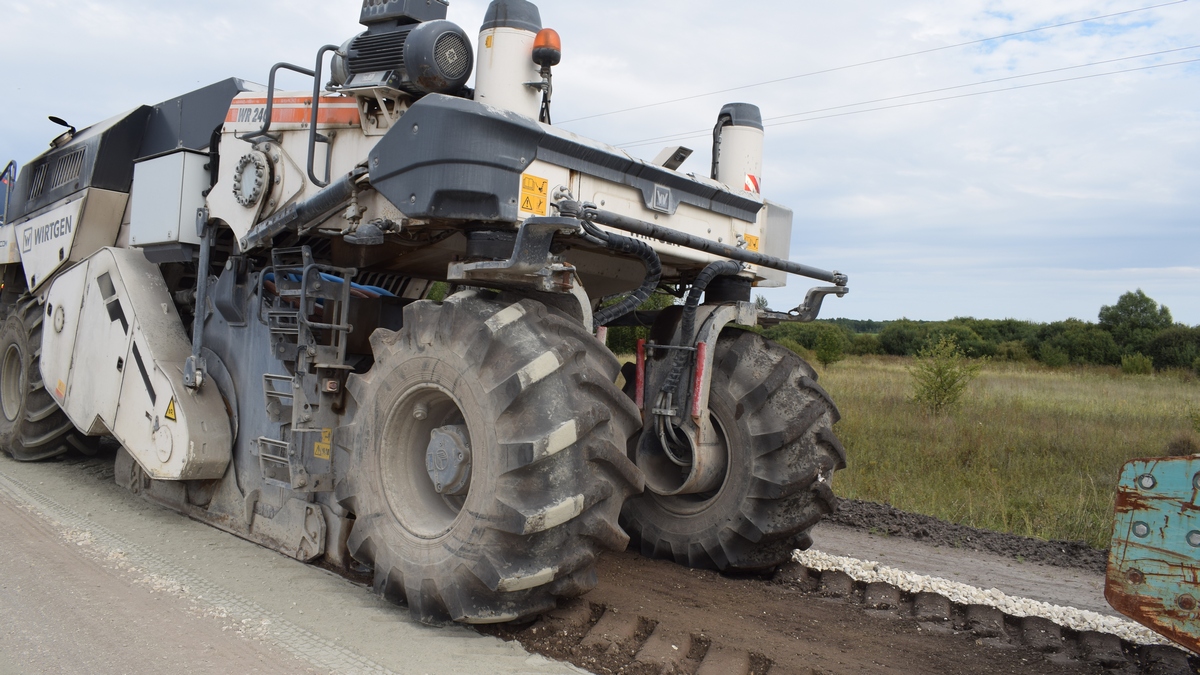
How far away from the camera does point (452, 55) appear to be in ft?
13.4

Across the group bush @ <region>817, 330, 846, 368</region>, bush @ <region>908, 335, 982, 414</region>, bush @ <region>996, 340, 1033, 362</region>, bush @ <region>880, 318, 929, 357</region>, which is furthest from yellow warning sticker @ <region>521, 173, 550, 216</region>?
bush @ <region>880, 318, 929, 357</region>

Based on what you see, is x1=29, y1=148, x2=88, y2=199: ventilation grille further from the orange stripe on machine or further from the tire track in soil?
the tire track in soil

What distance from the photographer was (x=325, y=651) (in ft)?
11.7

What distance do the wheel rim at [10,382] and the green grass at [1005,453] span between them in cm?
744

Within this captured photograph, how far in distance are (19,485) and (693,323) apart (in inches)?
211

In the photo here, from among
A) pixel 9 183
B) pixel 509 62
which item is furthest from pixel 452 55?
pixel 9 183

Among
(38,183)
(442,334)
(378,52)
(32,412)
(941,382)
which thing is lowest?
(32,412)

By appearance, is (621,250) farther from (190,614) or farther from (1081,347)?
(1081,347)

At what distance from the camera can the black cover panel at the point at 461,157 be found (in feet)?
12.2

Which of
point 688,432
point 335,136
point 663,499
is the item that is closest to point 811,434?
point 688,432

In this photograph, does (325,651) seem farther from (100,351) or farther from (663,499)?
(100,351)

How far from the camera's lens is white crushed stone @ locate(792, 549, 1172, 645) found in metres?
4.16

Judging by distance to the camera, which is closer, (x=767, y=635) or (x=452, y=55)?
(x=767, y=635)

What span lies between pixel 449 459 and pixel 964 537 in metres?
4.42
